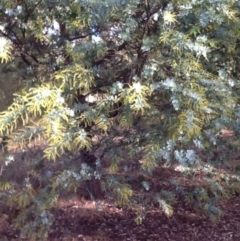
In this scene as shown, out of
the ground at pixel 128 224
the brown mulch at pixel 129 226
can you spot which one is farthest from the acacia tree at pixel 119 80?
the brown mulch at pixel 129 226

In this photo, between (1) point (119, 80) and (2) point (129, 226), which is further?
(2) point (129, 226)

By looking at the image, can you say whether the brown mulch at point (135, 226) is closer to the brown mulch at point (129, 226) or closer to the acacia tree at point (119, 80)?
the brown mulch at point (129, 226)

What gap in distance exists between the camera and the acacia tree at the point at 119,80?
353 cm

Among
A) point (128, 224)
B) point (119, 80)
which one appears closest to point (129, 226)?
point (128, 224)

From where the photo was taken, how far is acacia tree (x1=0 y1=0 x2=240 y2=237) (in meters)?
3.53

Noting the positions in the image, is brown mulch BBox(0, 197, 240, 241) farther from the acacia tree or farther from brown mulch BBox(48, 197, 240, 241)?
the acacia tree

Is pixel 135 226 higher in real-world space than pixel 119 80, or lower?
lower

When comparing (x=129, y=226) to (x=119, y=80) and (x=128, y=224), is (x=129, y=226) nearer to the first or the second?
(x=128, y=224)

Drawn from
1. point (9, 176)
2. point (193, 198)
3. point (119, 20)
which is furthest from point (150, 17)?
point (9, 176)

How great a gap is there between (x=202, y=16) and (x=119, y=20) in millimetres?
537

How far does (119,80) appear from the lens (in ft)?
12.9

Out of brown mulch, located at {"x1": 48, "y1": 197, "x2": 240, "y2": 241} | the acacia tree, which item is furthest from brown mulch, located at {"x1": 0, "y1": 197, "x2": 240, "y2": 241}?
the acacia tree

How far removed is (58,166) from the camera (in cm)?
→ 477

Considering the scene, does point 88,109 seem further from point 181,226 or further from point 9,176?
point 181,226
